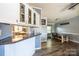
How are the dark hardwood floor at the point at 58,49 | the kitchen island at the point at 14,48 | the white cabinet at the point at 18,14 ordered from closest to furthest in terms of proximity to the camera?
1. the kitchen island at the point at 14,48
2. the white cabinet at the point at 18,14
3. the dark hardwood floor at the point at 58,49

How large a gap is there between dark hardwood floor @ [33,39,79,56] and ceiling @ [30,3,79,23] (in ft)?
1.24

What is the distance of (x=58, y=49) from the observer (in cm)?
212

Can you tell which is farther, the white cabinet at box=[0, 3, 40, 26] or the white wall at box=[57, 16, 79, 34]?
the white wall at box=[57, 16, 79, 34]

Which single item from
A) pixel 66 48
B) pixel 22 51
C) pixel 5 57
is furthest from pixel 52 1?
pixel 5 57

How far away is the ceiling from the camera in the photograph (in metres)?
2.08

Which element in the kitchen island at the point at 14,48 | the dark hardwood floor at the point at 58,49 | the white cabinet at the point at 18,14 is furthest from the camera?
the dark hardwood floor at the point at 58,49

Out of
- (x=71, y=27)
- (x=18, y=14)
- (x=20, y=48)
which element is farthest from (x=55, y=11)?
(x=20, y=48)

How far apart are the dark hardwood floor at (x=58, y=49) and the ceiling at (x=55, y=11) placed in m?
0.38

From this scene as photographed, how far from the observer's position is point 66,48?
212 centimetres

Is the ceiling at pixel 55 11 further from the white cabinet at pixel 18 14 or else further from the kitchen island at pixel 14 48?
the kitchen island at pixel 14 48

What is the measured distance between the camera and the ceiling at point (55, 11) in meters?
2.08

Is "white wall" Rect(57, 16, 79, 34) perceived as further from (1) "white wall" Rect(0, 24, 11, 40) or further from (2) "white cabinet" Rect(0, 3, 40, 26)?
(1) "white wall" Rect(0, 24, 11, 40)

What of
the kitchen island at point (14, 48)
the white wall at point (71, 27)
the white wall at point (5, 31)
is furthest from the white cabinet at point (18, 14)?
the white wall at point (71, 27)

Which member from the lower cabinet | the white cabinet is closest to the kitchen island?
the lower cabinet
